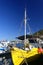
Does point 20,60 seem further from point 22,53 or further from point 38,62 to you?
point 38,62

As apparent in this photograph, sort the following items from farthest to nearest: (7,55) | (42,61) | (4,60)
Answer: (7,55) → (4,60) → (42,61)

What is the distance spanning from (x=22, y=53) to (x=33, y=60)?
6.07ft

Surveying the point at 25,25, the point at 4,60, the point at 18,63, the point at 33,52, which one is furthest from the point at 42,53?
the point at 25,25

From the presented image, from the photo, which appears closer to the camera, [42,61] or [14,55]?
[14,55]

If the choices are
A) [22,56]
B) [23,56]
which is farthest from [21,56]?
[23,56]

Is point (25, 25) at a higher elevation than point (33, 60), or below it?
higher

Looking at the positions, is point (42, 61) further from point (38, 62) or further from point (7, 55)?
point (7, 55)

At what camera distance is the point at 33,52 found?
24.6 meters

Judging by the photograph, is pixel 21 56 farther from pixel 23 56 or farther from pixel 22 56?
pixel 23 56

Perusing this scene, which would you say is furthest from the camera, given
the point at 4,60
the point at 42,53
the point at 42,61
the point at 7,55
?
the point at 7,55

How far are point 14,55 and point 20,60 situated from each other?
0.96 m

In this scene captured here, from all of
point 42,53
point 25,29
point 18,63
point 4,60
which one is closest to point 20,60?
point 18,63

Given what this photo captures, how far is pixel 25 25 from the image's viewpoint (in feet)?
104

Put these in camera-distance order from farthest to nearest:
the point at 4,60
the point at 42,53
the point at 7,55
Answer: the point at 7,55 → the point at 4,60 → the point at 42,53
